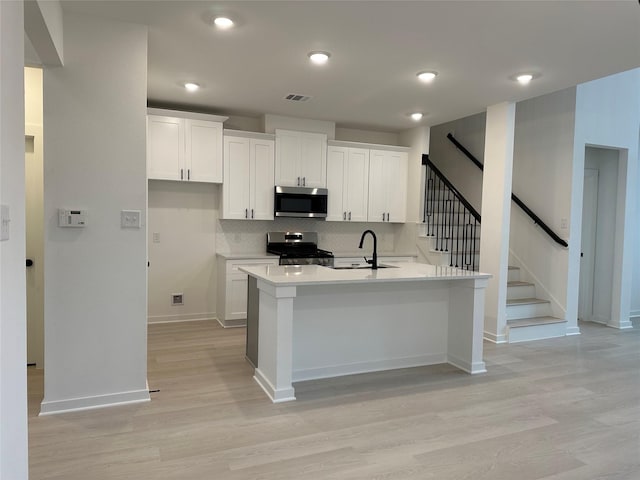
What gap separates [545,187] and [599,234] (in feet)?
4.05

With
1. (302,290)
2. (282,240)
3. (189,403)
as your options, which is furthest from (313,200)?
(189,403)

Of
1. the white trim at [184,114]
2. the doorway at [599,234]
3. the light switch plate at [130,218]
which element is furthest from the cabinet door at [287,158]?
the doorway at [599,234]

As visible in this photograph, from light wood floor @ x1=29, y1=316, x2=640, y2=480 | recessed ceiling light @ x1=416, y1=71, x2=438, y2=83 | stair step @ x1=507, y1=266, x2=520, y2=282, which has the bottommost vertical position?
light wood floor @ x1=29, y1=316, x2=640, y2=480

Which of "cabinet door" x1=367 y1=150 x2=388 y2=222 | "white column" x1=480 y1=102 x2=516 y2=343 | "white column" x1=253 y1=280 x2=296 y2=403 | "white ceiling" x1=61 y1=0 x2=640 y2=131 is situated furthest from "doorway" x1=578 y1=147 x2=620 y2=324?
"white column" x1=253 y1=280 x2=296 y2=403

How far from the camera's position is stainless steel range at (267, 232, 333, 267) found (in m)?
5.46

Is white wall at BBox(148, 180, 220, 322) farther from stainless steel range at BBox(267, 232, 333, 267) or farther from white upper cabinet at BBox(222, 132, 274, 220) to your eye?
stainless steel range at BBox(267, 232, 333, 267)

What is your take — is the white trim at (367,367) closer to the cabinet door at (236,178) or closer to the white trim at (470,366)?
the white trim at (470,366)

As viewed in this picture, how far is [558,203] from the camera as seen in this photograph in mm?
5332

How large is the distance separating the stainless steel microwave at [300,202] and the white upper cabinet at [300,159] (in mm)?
94

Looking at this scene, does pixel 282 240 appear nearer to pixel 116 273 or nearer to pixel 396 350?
pixel 396 350

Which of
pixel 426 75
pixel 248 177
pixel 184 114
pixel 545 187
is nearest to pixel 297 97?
pixel 248 177

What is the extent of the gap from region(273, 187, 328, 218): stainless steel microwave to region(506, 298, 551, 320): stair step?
2635 millimetres

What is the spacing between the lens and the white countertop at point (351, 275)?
3105mm

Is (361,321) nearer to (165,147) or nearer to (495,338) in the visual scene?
(495,338)
